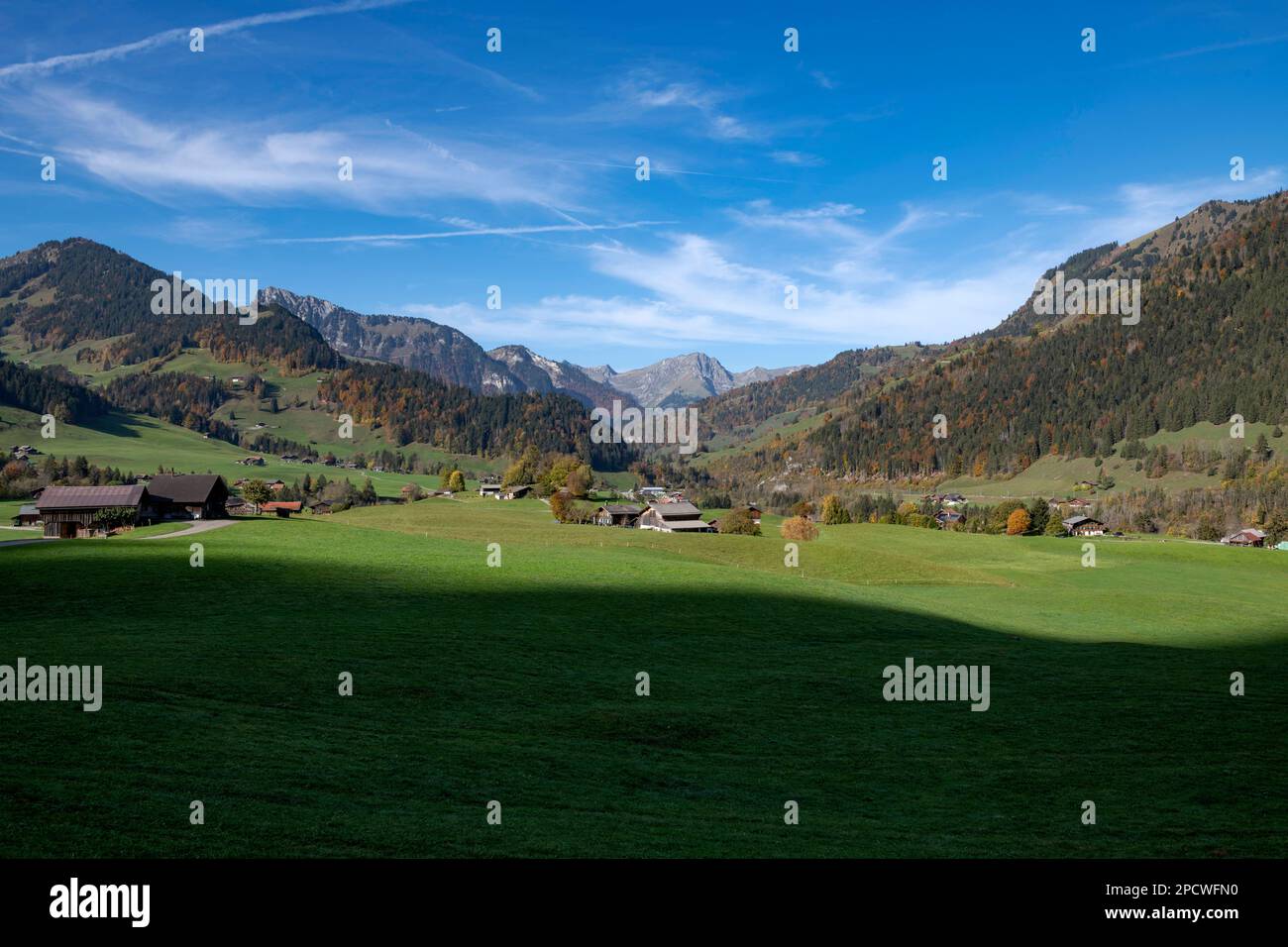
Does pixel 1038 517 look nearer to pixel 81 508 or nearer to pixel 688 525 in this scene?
pixel 688 525

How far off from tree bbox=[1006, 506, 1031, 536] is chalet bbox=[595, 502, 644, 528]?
254 ft

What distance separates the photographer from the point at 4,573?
50812mm

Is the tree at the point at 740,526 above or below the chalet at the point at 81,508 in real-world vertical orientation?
below

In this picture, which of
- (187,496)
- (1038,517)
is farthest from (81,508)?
(1038,517)

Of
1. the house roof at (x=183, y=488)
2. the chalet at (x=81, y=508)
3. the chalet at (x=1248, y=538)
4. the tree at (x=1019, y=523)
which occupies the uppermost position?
the house roof at (x=183, y=488)

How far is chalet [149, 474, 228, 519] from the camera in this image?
363 ft

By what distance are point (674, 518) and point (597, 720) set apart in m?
132

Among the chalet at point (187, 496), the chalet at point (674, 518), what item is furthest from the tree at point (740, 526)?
the chalet at point (187, 496)

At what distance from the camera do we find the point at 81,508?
97625 mm

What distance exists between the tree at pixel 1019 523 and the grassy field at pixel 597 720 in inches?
4297

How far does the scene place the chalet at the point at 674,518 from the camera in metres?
157

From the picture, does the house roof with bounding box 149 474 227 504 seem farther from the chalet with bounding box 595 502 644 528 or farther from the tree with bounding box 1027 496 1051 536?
the tree with bounding box 1027 496 1051 536

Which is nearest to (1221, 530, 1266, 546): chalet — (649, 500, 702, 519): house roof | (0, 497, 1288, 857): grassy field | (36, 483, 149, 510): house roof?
(649, 500, 702, 519): house roof

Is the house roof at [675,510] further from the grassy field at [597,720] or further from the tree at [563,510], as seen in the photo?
the grassy field at [597,720]
